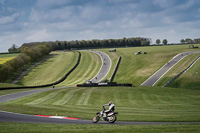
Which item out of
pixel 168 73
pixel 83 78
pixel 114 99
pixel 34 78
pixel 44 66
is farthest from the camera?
pixel 44 66

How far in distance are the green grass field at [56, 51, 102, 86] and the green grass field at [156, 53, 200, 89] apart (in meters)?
35.8

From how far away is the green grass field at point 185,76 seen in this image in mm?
80406

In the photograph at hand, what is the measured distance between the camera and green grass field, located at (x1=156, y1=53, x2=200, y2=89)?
80.4 meters

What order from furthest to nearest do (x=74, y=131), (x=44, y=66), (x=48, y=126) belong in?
(x=44, y=66)
(x=48, y=126)
(x=74, y=131)

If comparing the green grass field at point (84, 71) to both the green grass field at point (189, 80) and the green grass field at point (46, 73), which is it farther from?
the green grass field at point (189, 80)

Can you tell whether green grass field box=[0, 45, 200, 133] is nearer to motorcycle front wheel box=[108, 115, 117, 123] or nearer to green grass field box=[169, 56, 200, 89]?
green grass field box=[169, 56, 200, 89]

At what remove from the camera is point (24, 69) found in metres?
152

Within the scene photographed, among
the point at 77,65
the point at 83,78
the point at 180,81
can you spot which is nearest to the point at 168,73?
the point at 180,81

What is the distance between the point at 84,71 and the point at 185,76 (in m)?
56.8

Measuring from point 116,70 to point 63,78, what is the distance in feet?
80.1

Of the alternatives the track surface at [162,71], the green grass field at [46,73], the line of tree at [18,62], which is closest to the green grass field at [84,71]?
the green grass field at [46,73]

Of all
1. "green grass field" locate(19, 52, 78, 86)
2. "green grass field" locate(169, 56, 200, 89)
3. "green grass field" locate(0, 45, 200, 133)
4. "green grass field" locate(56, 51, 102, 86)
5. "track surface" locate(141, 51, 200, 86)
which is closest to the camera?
Answer: "green grass field" locate(0, 45, 200, 133)

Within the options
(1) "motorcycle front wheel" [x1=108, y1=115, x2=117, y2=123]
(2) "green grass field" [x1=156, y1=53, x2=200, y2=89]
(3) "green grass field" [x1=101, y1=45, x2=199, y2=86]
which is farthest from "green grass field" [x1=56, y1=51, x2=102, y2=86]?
(1) "motorcycle front wheel" [x1=108, y1=115, x2=117, y2=123]

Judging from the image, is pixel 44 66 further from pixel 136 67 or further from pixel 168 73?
pixel 168 73
